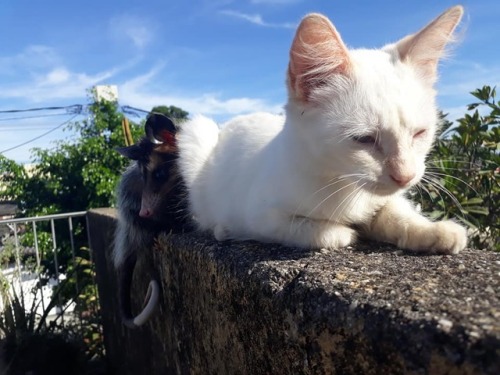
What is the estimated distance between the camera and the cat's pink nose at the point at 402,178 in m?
1.32

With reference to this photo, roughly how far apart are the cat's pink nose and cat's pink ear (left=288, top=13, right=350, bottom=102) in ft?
1.27

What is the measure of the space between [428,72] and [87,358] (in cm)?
380

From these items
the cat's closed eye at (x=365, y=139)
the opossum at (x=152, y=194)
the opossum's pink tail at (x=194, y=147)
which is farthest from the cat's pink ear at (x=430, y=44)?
the opossum at (x=152, y=194)

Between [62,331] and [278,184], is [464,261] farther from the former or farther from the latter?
[62,331]

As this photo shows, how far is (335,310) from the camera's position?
37.3 inches

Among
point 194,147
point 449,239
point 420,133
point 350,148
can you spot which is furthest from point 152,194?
point 449,239

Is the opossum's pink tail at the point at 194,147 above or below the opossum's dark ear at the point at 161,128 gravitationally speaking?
below

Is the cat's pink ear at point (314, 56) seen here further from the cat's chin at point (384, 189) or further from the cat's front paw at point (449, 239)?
the cat's front paw at point (449, 239)

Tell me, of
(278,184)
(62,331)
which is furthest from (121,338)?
(278,184)

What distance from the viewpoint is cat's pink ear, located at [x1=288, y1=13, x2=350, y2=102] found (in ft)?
4.57

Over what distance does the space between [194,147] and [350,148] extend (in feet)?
3.99

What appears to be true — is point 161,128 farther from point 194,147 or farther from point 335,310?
point 335,310

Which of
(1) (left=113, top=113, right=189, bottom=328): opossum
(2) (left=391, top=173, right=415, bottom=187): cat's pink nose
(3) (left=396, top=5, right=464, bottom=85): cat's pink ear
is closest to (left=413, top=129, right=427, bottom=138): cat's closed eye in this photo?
(2) (left=391, top=173, right=415, bottom=187): cat's pink nose

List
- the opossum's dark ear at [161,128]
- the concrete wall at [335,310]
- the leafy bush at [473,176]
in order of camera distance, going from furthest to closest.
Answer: the opossum's dark ear at [161,128]
the leafy bush at [473,176]
the concrete wall at [335,310]
